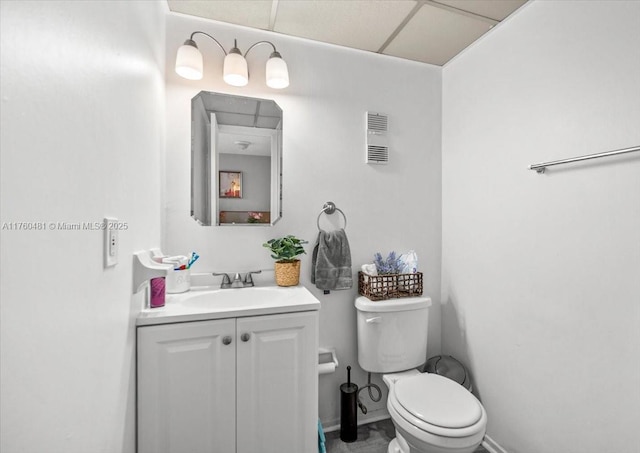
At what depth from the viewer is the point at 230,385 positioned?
1.13 m

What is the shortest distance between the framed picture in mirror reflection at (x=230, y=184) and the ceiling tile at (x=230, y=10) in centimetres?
81

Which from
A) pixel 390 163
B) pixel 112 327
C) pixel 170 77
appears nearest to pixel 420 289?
pixel 390 163

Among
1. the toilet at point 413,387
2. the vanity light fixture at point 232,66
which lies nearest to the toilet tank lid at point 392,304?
the toilet at point 413,387

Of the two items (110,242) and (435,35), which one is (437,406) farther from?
(435,35)

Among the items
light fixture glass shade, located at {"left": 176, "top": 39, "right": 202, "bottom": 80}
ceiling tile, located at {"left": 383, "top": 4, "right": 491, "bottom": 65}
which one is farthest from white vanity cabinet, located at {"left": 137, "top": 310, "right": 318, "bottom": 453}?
ceiling tile, located at {"left": 383, "top": 4, "right": 491, "bottom": 65}

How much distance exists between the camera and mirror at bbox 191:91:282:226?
1507mm

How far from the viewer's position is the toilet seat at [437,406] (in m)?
1.10

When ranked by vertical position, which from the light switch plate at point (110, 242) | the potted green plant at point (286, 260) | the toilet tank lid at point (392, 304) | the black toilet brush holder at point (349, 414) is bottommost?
the black toilet brush holder at point (349, 414)

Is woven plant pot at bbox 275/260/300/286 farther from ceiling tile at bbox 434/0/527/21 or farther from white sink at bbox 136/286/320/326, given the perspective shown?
Answer: ceiling tile at bbox 434/0/527/21

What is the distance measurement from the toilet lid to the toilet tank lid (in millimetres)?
352

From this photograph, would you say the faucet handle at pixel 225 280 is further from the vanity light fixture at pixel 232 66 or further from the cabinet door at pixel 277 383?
the vanity light fixture at pixel 232 66

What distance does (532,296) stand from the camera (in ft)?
4.41

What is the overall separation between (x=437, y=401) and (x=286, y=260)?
970 millimetres

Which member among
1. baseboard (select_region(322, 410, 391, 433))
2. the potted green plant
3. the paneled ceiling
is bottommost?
baseboard (select_region(322, 410, 391, 433))
